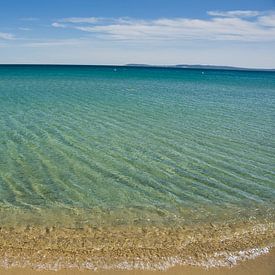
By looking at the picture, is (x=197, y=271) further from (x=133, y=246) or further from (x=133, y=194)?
(x=133, y=194)

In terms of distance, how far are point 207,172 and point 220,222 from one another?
3.76 metres

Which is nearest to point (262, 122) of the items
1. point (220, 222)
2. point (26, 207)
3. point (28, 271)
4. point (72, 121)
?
point (72, 121)

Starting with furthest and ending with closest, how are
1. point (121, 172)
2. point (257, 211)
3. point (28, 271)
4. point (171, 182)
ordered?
point (121, 172)
point (171, 182)
point (257, 211)
point (28, 271)

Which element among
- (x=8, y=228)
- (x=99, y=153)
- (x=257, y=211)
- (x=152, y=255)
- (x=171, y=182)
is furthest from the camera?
(x=99, y=153)

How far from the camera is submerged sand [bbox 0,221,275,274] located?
758cm

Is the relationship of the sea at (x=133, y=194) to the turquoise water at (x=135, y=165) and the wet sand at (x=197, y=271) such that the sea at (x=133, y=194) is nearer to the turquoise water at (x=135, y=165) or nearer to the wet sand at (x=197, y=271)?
the turquoise water at (x=135, y=165)

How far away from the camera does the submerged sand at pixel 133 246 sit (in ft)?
24.9

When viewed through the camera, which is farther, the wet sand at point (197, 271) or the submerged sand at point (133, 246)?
the submerged sand at point (133, 246)

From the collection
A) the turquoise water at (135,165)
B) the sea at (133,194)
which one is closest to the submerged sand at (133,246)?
the sea at (133,194)

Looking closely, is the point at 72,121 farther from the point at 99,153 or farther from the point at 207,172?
the point at 207,172

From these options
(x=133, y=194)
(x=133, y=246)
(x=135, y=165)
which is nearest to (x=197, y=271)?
(x=133, y=246)

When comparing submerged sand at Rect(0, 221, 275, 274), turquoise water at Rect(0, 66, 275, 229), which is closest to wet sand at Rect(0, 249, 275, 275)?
submerged sand at Rect(0, 221, 275, 274)

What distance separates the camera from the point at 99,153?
15094 millimetres

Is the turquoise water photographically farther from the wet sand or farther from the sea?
the wet sand
